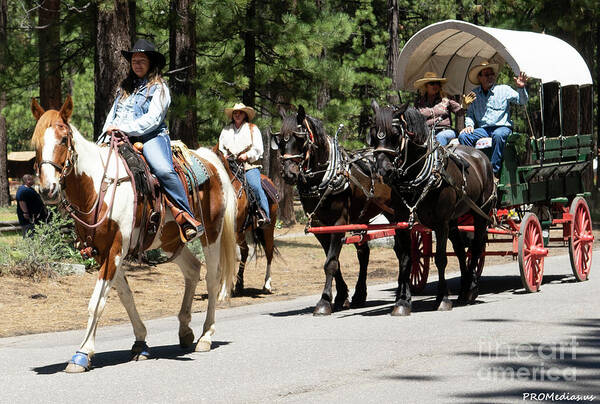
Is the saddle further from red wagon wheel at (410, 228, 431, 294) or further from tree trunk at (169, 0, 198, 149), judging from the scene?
tree trunk at (169, 0, 198, 149)

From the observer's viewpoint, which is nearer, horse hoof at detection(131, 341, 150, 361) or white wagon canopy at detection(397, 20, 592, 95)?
horse hoof at detection(131, 341, 150, 361)

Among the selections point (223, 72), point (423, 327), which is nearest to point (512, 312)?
point (423, 327)

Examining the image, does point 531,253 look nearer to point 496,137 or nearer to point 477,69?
point 496,137

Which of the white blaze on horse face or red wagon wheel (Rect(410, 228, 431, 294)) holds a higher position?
the white blaze on horse face

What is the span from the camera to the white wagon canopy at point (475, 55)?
42.1 ft

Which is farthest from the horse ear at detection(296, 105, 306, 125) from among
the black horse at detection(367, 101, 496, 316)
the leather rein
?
the leather rein

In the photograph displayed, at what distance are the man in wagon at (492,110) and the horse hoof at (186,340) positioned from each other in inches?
228

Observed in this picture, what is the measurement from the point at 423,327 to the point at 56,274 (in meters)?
6.88

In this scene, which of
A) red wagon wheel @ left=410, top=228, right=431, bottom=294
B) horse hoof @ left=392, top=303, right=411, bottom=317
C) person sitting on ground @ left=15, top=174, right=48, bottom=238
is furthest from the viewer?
person sitting on ground @ left=15, top=174, right=48, bottom=238

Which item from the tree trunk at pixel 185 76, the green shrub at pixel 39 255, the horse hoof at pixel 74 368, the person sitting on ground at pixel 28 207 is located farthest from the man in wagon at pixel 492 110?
the person sitting on ground at pixel 28 207

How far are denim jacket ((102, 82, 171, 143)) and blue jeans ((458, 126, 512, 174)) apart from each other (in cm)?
579

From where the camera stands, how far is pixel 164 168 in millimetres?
8594

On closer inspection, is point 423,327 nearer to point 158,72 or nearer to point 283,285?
point 158,72

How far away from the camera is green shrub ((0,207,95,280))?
14.1 m
